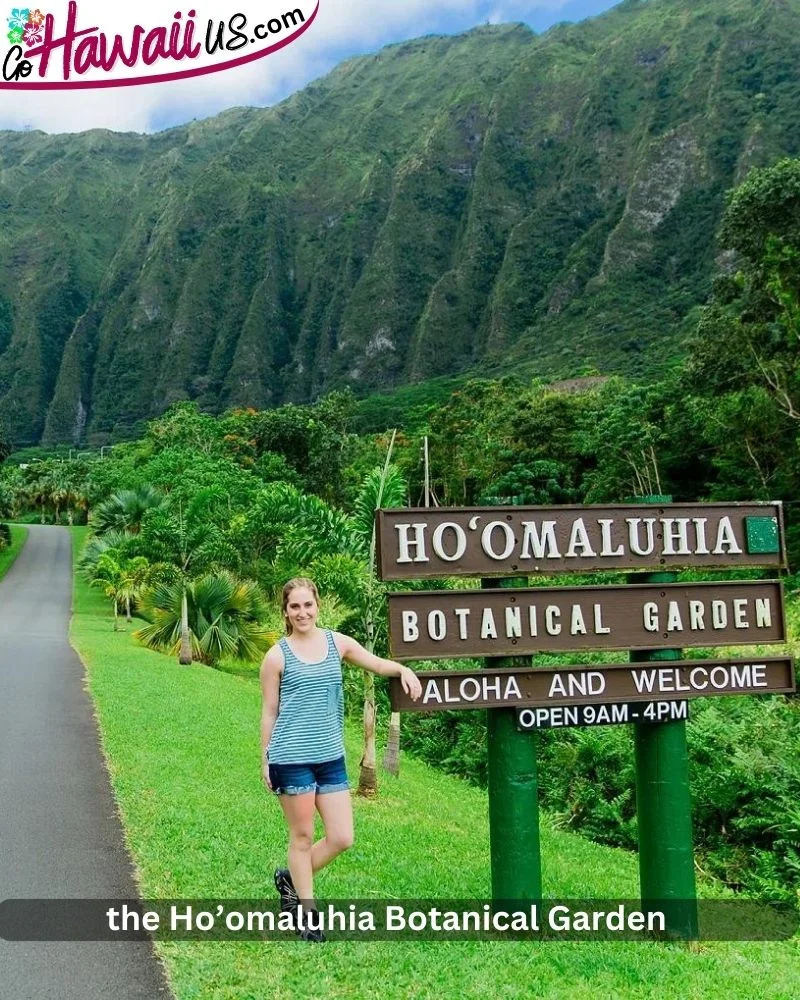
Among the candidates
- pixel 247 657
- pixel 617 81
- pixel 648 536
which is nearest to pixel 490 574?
pixel 648 536

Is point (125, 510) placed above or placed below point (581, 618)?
above

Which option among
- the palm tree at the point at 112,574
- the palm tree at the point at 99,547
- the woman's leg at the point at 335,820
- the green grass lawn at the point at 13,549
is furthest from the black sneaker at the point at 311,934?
the green grass lawn at the point at 13,549

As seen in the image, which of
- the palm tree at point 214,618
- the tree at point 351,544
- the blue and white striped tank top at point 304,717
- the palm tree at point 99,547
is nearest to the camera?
the blue and white striped tank top at point 304,717

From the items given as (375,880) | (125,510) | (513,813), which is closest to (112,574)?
(125,510)

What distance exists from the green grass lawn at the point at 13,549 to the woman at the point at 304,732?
49795 millimetres

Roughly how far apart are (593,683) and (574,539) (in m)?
0.87

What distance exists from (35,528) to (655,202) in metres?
123

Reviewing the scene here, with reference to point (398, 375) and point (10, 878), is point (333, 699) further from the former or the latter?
point (398, 375)

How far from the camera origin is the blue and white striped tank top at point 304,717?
191 inches

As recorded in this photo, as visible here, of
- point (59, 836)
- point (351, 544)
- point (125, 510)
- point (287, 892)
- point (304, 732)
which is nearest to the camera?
point (304, 732)

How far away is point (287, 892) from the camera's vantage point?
5227 mm

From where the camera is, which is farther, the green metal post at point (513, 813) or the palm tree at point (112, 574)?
the palm tree at point (112, 574)

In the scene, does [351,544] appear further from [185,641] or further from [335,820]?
[185,641]

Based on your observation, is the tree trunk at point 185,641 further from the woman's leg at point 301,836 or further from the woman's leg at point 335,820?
the woman's leg at point 335,820
